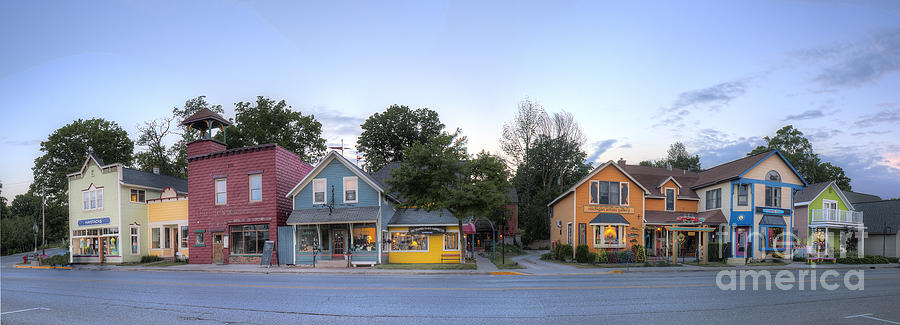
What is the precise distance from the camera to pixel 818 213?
37.7 metres

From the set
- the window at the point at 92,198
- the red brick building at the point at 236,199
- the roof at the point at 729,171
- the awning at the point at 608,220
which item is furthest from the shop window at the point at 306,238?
the roof at the point at 729,171

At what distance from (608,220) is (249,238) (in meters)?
25.3

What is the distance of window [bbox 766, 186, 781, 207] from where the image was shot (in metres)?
35.6

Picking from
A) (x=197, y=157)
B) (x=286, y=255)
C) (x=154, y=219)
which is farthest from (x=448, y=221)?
(x=154, y=219)

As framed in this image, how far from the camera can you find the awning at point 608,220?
33375 millimetres

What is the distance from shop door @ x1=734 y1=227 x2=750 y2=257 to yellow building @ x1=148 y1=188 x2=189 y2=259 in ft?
135

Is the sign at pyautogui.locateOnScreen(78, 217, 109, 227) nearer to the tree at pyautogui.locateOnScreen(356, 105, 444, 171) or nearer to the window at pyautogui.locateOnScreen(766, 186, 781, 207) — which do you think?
the tree at pyautogui.locateOnScreen(356, 105, 444, 171)

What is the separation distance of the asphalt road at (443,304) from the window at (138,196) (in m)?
21.0

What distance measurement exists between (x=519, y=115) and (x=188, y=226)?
38.1 meters

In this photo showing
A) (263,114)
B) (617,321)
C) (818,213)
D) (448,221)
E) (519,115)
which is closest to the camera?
(617,321)

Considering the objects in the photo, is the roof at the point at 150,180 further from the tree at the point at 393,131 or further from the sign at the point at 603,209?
the sign at the point at 603,209

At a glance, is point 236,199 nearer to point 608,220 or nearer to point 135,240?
point 135,240

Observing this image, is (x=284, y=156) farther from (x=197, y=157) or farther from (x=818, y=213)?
(x=818, y=213)

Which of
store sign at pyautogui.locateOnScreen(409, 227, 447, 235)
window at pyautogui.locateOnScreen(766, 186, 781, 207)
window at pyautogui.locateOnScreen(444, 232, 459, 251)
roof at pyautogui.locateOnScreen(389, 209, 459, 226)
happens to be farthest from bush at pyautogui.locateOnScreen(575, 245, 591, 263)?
window at pyautogui.locateOnScreen(766, 186, 781, 207)
